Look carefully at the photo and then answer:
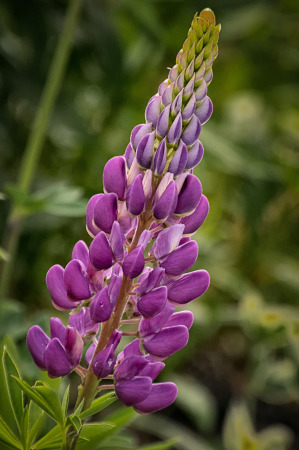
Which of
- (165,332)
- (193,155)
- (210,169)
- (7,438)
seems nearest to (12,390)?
(7,438)

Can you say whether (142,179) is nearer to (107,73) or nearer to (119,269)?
(119,269)

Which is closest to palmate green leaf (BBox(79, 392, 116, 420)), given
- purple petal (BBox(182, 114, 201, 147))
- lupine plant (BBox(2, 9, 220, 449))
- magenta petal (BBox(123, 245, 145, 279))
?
lupine plant (BBox(2, 9, 220, 449))

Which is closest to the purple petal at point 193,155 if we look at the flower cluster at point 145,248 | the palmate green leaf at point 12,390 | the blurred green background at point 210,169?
the flower cluster at point 145,248

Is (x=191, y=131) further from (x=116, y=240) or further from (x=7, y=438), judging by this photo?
(x=7, y=438)

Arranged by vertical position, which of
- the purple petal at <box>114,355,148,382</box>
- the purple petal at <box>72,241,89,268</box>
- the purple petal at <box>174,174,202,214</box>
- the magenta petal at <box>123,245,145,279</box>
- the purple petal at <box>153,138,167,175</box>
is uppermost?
the purple petal at <box>153,138,167,175</box>

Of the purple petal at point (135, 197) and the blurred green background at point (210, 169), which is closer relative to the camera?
the purple petal at point (135, 197)

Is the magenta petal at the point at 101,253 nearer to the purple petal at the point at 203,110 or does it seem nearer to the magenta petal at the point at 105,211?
the magenta petal at the point at 105,211

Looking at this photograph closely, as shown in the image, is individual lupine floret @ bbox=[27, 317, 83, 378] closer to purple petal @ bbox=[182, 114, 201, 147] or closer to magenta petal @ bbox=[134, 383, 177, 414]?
magenta petal @ bbox=[134, 383, 177, 414]
